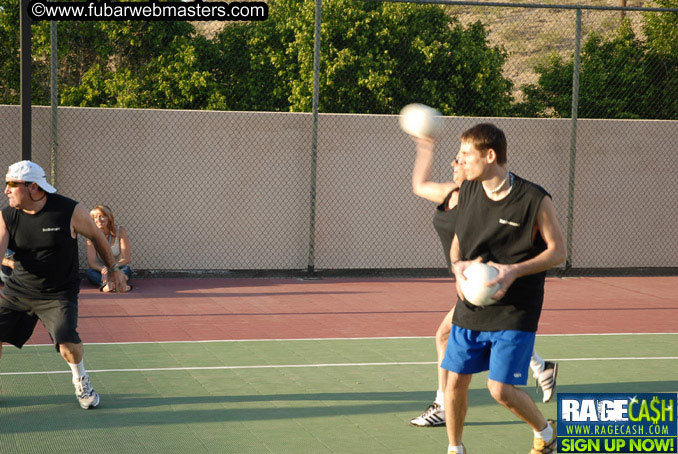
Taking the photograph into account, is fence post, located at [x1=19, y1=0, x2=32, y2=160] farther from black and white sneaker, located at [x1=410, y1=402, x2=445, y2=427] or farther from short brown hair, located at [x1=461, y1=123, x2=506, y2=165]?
short brown hair, located at [x1=461, y1=123, x2=506, y2=165]

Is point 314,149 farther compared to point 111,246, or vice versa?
point 314,149

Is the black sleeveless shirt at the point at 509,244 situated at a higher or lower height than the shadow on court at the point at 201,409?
higher

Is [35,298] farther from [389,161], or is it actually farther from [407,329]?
[389,161]

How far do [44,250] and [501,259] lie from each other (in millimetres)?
3220

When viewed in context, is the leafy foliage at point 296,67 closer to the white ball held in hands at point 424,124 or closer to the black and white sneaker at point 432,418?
the white ball held in hands at point 424,124

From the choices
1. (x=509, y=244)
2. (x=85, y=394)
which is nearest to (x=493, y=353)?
(x=509, y=244)

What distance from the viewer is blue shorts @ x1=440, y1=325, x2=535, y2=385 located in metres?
4.70

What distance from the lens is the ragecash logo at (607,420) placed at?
455 cm

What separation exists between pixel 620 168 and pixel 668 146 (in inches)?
36.0

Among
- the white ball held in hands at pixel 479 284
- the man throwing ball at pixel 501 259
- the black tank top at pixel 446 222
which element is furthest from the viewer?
A: the black tank top at pixel 446 222

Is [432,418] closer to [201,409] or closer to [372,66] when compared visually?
[201,409]

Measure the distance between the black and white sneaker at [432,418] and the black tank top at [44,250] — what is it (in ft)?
8.49

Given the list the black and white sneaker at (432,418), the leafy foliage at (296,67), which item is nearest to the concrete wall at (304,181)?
the black and white sneaker at (432,418)

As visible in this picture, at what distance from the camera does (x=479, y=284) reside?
178 inches
